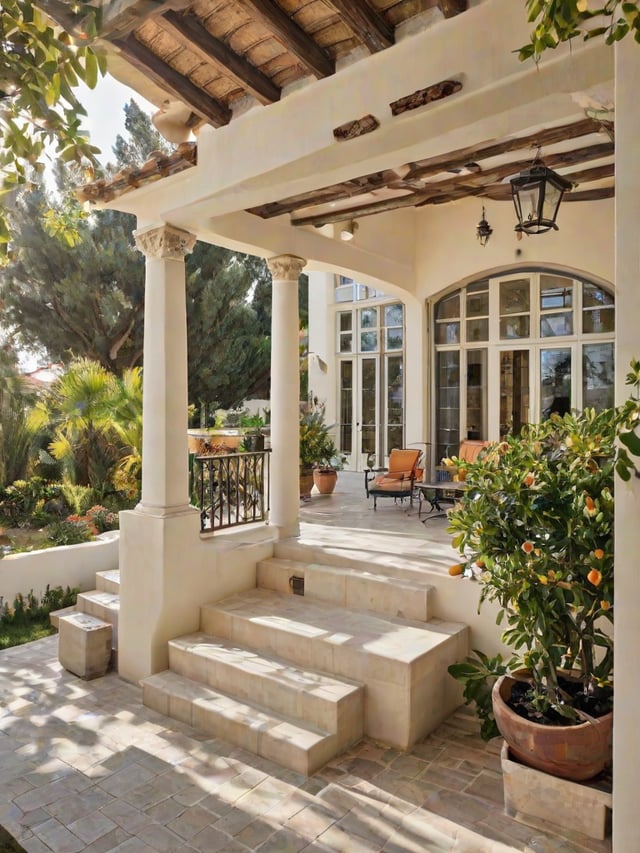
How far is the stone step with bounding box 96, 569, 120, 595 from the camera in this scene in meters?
6.44

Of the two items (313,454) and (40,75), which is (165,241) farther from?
(313,454)

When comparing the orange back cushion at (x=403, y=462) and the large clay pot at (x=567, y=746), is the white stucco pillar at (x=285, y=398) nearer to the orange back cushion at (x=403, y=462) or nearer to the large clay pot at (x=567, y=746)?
the orange back cushion at (x=403, y=462)

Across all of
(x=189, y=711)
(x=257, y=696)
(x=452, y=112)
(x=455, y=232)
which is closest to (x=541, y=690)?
(x=257, y=696)

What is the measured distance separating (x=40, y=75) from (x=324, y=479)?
8.08 m

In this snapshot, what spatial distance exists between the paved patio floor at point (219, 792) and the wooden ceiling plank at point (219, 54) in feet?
14.3

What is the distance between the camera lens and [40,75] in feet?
5.91

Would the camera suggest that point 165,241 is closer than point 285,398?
Yes

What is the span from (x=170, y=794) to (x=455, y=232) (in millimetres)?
7757

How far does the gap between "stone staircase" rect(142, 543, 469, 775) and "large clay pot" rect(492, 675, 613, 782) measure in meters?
0.87

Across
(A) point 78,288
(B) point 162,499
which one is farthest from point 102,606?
(A) point 78,288

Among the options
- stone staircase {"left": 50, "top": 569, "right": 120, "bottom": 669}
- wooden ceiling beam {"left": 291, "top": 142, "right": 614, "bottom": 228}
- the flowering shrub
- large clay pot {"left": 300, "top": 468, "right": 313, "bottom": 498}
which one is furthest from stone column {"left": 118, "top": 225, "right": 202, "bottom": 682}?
large clay pot {"left": 300, "top": 468, "right": 313, "bottom": 498}

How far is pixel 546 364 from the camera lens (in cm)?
845

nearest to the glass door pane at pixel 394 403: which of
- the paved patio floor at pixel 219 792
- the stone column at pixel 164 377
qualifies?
the stone column at pixel 164 377

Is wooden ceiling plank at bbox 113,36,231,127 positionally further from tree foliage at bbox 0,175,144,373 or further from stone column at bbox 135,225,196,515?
tree foliage at bbox 0,175,144,373
